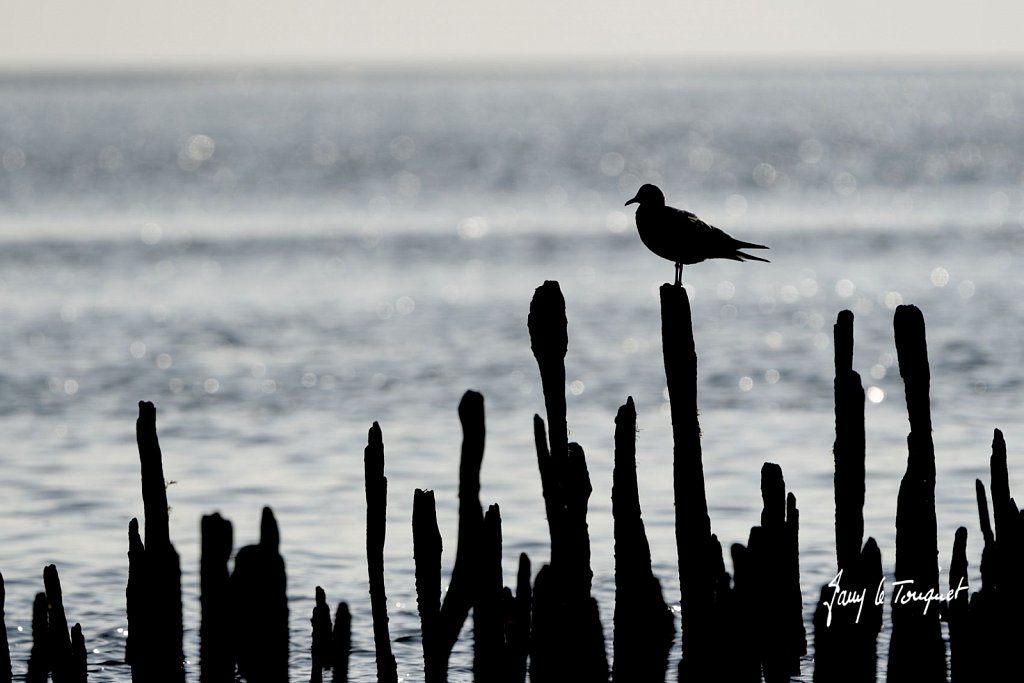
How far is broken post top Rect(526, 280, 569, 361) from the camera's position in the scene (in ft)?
39.3

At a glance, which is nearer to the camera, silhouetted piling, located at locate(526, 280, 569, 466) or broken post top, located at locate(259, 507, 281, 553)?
broken post top, located at locate(259, 507, 281, 553)

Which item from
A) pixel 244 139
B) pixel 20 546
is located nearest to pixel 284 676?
pixel 20 546

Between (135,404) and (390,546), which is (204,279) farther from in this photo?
(390,546)

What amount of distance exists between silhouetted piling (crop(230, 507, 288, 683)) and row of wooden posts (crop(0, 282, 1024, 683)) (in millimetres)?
14

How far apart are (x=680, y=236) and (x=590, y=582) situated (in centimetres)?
277

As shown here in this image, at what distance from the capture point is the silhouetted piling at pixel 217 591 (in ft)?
38.5

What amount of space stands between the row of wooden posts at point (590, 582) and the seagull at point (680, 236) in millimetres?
1356

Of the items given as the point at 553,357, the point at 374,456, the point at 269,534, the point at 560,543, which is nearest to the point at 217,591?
the point at 269,534

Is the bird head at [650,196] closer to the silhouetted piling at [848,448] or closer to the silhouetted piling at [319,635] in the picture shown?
the silhouetted piling at [848,448]

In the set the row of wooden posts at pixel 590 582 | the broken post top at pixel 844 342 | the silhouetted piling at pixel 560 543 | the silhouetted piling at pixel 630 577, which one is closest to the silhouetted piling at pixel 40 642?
the row of wooden posts at pixel 590 582

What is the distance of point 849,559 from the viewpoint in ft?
41.1

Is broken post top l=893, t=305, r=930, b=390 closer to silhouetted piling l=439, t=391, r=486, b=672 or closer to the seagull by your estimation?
the seagull
